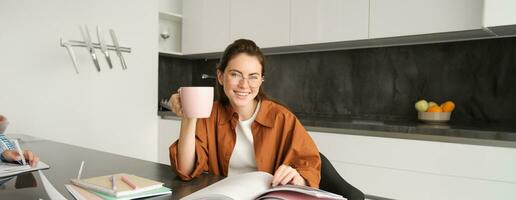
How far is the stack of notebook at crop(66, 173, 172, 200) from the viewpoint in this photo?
0.71m

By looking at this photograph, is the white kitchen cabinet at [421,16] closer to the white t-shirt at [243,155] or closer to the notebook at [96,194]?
the white t-shirt at [243,155]

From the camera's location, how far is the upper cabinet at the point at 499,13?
5.14 feet

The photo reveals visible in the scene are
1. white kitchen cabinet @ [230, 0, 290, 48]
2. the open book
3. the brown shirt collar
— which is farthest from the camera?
white kitchen cabinet @ [230, 0, 290, 48]

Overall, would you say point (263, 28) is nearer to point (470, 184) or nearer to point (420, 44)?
point (420, 44)

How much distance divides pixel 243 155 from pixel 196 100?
1.23 ft

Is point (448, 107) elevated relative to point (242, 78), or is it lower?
lower

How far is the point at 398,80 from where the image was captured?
238 centimetres

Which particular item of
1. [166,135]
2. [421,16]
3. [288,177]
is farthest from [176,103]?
[166,135]

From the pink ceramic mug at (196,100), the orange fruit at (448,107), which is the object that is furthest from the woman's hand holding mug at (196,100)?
the orange fruit at (448,107)

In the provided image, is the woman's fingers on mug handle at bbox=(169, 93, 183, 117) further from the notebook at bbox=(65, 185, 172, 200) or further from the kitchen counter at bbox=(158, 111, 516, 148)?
the kitchen counter at bbox=(158, 111, 516, 148)

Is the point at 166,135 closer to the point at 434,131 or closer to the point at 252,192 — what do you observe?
the point at 434,131

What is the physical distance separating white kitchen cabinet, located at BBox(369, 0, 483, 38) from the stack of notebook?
5.55 ft

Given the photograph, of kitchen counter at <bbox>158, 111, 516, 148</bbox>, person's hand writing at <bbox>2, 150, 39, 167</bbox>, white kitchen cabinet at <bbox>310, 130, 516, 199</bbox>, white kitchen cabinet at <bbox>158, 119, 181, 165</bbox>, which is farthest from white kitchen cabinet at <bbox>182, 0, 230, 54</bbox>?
person's hand writing at <bbox>2, 150, 39, 167</bbox>

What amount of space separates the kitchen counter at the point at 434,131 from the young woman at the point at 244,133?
856 millimetres
